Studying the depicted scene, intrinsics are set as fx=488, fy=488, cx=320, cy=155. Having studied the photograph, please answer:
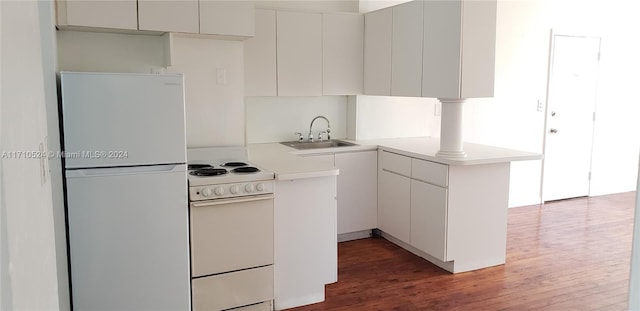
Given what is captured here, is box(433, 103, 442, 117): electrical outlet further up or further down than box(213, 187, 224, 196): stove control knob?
further up

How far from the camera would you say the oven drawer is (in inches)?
115

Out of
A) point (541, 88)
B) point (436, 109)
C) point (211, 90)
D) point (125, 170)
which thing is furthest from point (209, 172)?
point (541, 88)

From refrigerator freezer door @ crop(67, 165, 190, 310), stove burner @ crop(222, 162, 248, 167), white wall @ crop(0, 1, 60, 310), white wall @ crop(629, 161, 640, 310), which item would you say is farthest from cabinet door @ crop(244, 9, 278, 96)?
white wall @ crop(629, 161, 640, 310)

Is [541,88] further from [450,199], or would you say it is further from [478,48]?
[450,199]

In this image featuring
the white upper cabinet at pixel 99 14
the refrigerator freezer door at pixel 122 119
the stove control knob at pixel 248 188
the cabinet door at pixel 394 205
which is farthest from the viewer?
the cabinet door at pixel 394 205

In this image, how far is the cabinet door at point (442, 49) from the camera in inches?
138

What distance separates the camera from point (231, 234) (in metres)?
2.91

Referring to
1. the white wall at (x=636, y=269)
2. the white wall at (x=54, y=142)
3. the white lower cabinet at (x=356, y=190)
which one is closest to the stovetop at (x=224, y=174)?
the white wall at (x=54, y=142)

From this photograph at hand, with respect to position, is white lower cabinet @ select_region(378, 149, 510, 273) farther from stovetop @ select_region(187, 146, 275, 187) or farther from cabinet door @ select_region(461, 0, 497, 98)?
stovetop @ select_region(187, 146, 275, 187)

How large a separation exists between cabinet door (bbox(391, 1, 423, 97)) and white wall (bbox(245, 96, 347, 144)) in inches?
30.4

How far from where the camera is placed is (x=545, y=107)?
5629 millimetres

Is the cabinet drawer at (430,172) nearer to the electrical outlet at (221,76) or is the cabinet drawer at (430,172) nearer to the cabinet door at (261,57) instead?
the cabinet door at (261,57)

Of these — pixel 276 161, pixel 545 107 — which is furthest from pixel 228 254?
pixel 545 107

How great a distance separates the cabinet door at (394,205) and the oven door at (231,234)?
1494 millimetres
